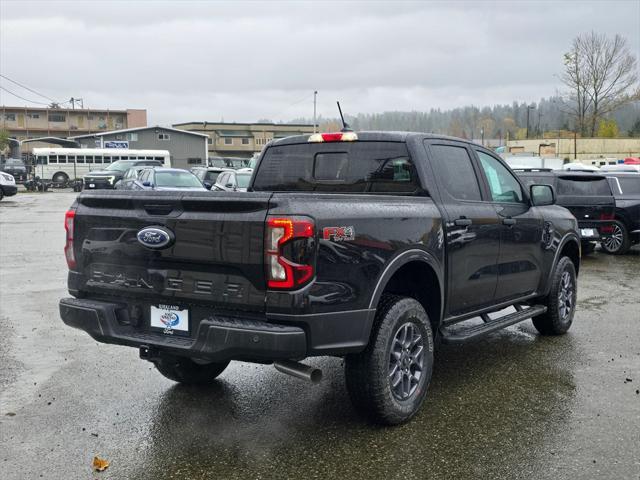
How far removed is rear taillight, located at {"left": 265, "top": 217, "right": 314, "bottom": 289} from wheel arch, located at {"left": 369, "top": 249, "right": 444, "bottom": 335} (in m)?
0.83

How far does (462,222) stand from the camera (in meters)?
4.95

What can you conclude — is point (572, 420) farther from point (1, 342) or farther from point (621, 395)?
point (1, 342)

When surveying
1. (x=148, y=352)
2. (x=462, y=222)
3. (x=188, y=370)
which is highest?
(x=462, y=222)

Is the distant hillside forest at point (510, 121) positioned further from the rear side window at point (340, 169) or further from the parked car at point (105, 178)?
the rear side window at point (340, 169)

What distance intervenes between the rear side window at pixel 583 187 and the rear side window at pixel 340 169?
9.23m

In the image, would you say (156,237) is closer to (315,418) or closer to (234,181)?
(315,418)

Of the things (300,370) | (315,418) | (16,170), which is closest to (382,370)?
(300,370)

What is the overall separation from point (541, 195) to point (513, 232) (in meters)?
0.74

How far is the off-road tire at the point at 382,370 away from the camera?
4.09 metres

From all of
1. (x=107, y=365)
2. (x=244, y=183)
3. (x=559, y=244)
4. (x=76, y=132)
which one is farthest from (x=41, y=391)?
(x=76, y=132)

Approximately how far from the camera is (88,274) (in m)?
4.39

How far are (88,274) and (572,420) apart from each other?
3.42 metres

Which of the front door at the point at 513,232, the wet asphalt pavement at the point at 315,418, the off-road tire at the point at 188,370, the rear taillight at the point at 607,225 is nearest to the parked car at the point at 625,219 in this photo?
the rear taillight at the point at 607,225

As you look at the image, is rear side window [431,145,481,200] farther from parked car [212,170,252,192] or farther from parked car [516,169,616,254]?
parked car [212,170,252,192]
